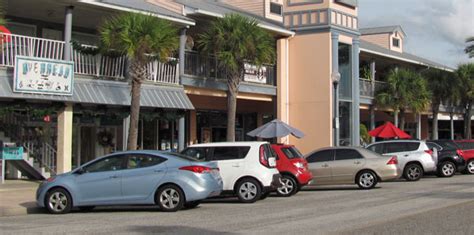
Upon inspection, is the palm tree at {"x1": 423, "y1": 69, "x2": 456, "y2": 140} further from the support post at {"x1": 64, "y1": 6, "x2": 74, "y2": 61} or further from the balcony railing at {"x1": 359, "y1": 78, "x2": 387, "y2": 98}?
the support post at {"x1": 64, "y1": 6, "x2": 74, "y2": 61}

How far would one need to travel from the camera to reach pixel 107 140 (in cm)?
2517

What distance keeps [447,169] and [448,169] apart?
4 cm

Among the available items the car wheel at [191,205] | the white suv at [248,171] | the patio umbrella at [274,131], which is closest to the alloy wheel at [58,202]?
the car wheel at [191,205]

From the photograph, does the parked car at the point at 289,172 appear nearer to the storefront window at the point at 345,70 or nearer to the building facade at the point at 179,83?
the building facade at the point at 179,83

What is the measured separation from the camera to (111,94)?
21750 millimetres

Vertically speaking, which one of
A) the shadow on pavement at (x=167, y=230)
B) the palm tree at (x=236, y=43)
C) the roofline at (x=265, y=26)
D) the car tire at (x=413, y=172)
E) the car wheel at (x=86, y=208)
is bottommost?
the car wheel at (x=86, y=208)

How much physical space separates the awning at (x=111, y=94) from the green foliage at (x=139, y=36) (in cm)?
225

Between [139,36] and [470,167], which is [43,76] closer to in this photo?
[139,36]

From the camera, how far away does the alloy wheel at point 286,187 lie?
715 inches

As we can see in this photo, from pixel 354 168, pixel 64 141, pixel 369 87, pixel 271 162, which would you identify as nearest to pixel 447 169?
pixel 354 168

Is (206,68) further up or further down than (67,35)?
further down

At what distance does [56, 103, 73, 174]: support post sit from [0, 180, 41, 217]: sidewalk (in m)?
1.13

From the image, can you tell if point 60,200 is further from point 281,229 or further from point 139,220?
point 281,229

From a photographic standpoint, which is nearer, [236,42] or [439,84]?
[236,42]
